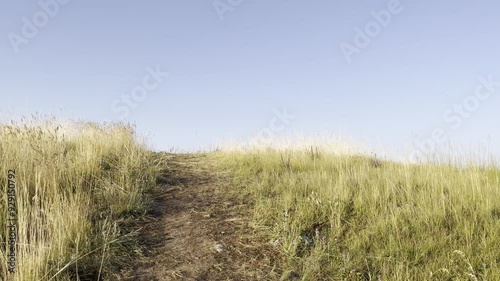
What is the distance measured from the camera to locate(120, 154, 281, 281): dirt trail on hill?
3863 mm

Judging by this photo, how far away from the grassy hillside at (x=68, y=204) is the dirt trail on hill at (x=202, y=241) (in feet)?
1.04

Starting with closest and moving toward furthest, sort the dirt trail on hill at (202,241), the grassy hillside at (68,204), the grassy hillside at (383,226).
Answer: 1. the grassy hillside at (68,204)
2. the grassy hillside at (383,226)
3. the dirt trail on hill at (202,241)

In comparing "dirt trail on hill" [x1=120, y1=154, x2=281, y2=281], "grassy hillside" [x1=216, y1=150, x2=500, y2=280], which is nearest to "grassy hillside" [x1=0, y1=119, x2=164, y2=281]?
"dirt trail on hill" [x1=120, y1=154, x2=281, y2=281]

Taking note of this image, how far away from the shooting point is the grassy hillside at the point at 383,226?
376 centimetres

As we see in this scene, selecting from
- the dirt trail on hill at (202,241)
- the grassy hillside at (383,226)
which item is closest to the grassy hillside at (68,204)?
the dirt trail on hill at (202,241)

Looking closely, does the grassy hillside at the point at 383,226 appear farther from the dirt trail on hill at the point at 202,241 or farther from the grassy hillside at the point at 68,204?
the grassy hillside at the point at 68,204

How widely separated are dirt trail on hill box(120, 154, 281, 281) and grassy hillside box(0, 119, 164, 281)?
317 mm

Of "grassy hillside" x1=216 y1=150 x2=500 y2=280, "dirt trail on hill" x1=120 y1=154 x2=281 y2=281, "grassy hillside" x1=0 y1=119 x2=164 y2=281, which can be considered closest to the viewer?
"grassy hillside" x1=0 y1=119 x2=164 y2=281

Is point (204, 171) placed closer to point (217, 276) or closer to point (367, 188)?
point (367, 188)

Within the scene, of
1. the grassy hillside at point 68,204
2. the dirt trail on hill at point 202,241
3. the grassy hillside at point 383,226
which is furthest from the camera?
the dirt trail on hill at point 202,241

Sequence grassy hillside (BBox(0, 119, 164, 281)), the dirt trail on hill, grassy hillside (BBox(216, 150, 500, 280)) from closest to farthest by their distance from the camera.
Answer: grassy hillside (BBox(0, 119, 164, 281))
grassy hillside (BBox(216, 150, 500, 280))
the dirt trail on hill

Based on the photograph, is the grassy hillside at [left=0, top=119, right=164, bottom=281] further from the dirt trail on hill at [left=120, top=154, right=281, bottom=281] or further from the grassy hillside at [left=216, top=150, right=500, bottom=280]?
the grassy hillside at [left=216, top=150, right=500, bottom=280]

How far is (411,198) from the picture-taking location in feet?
17.4

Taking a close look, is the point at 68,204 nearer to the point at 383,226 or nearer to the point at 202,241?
the point at 202,241
